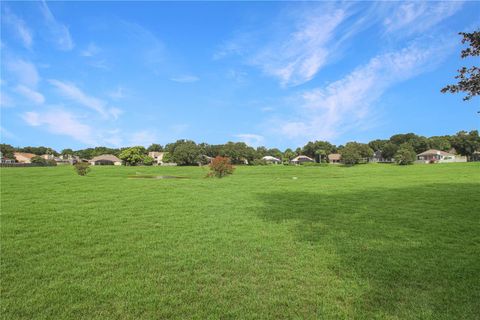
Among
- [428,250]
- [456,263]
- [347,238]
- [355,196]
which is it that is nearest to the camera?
[456,263]

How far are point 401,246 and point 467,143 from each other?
363ft

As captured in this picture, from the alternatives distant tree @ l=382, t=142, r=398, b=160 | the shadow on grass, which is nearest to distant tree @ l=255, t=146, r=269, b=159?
distant tree @ l=382, t=142, r=398, b=160

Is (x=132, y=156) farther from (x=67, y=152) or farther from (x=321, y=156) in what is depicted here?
(x=67, y=152)

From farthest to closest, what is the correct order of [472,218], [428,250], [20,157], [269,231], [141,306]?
[20,157] < [472,218] < [269,231] < [428,250] < [141,306]

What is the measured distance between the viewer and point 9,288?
178 inches

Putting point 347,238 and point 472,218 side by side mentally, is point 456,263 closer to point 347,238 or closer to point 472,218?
point 347,238

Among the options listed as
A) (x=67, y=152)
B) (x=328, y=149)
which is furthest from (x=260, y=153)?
(x=67, y=152)

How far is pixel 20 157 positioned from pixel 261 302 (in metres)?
137

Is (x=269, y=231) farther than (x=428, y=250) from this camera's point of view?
Yes

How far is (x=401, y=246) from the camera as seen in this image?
646 centimetres

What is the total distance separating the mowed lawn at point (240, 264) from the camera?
3984 millimetres

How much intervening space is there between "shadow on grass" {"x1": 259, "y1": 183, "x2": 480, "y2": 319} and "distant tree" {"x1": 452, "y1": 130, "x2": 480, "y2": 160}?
329 feet

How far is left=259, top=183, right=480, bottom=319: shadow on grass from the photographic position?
13.5ft

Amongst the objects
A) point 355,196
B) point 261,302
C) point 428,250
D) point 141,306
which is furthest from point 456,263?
point 355,196
